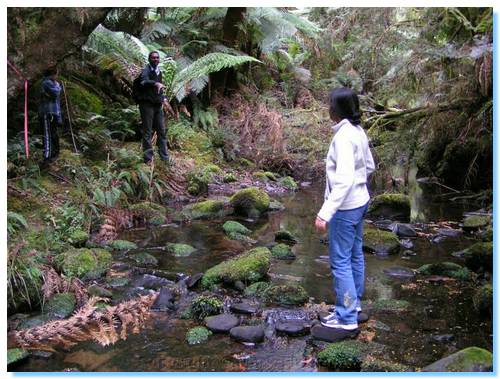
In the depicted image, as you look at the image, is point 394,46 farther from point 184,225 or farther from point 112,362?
point 112,362

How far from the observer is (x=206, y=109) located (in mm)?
12312

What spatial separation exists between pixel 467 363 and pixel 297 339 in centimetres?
116

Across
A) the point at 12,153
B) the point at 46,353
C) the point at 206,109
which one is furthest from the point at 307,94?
the point at 46,353

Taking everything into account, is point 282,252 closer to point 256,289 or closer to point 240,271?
point 240,271

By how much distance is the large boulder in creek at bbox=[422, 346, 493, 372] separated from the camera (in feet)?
8.82

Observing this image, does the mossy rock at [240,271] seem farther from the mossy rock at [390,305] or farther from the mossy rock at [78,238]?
the mossy rock at [78,238]

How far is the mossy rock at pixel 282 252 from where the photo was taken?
565 cm

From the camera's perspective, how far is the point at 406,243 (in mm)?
6332

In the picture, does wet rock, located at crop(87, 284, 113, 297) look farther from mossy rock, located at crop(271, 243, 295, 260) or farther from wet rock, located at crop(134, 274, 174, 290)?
mossy rock, located at crop(271, 243, 295, 260)

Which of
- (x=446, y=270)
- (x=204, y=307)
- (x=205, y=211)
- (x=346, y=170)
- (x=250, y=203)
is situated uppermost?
(x=346, y=170)

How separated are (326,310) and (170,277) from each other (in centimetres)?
160

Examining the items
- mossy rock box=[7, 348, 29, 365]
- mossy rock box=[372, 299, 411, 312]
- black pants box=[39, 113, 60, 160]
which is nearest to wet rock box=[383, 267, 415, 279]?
mossy rock box=[372, 299, 411, 312]

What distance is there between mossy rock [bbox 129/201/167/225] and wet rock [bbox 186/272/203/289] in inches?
92.4

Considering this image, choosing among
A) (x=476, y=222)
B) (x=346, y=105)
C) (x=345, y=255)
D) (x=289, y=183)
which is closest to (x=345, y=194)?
(x=345, y=255)
